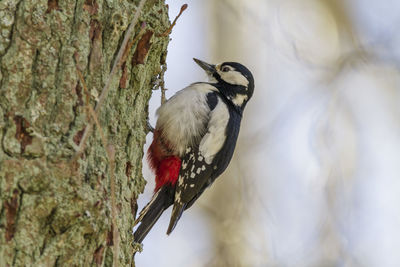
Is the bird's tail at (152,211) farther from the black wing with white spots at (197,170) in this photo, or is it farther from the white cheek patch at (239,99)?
the white cheek patch at (239,99)

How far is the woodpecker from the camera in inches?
150

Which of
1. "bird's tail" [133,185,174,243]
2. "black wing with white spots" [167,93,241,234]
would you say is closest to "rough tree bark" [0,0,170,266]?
"bird's tail" [133,185,174,243]

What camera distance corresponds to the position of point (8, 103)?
2139 mm

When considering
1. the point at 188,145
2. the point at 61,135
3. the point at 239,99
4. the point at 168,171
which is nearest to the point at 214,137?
the point at 188,145

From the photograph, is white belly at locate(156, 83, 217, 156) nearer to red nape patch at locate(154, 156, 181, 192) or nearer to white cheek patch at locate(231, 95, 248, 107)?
red nape patch at locate(154, 156, 181, 192)

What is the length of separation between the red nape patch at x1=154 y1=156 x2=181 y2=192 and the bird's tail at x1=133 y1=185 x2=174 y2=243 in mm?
42

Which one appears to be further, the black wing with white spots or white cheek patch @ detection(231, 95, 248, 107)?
white cheek patch @ detection(231, 95, 248, 107)

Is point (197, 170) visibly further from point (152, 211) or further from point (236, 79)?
point (236, 79)

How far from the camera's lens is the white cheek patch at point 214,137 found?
3.87 metres

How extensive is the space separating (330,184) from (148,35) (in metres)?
3.58

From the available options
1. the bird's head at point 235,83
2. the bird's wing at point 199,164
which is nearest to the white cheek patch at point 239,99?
the bird's head at point 235,83

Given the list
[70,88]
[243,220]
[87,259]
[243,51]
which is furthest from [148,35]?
[243,51]

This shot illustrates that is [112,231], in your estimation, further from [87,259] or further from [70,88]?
[70,88]

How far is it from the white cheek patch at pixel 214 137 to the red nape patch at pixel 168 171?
186 mm
